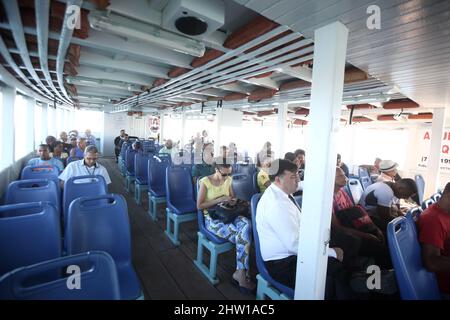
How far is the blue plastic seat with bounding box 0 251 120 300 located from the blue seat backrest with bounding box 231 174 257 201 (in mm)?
2320

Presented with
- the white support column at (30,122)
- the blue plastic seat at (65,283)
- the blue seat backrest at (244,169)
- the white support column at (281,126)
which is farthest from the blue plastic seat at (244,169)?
the white support column at (30,122)

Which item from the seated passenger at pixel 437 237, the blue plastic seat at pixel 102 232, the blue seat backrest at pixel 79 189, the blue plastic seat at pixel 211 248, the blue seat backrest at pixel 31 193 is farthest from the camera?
the blue seat backrest at pixel 79 189

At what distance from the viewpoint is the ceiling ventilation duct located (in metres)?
1.57

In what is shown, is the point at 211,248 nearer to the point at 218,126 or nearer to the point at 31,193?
the point at 31,193

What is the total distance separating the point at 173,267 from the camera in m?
2.47

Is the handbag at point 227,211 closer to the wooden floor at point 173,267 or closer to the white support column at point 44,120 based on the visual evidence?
the wooden floor at point 173,267

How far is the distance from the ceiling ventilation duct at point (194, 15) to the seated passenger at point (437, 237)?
212cm

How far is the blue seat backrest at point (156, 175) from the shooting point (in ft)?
12.8

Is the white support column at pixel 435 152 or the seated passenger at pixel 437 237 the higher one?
the white support column at pixel 435 152

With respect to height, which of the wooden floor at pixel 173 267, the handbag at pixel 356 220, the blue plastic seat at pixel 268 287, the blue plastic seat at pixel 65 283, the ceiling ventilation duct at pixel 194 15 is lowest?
the wooden floor at pixel 173 267

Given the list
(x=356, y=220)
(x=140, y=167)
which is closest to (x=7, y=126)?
(x=140, y=167)

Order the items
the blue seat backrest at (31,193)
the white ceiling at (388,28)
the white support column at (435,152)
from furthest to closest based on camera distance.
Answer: the white support column at (435,152), the blue seat backrest at (31,193), the white ceiling at (388,28)

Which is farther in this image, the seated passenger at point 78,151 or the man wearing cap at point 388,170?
the seated passenger at point 78,151

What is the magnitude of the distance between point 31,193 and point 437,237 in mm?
3390
